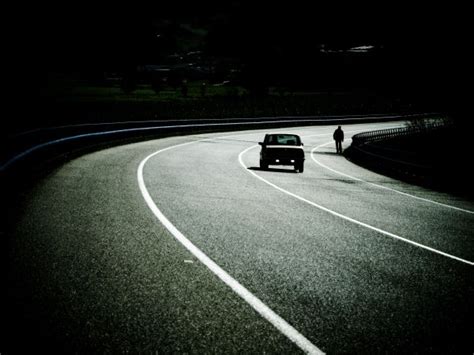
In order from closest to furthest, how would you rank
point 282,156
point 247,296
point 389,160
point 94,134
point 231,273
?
point 247,296
point 231,273
point 282,156
point 389,160
point 94,134

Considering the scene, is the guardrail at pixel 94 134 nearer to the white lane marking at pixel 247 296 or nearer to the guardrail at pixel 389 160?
the white lane marking at pixel 247 296

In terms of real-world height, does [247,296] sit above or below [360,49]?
below

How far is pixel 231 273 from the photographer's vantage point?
7289mm

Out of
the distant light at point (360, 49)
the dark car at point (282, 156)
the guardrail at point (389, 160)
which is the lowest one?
the guardrail at point (389, 160)

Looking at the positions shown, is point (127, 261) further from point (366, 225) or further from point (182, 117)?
point (182, 117)

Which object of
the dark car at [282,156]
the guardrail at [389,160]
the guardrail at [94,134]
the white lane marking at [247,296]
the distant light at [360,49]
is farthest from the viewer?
the distant light at [360,49]

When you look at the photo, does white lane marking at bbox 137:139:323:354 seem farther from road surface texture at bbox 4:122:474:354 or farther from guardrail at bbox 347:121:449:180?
guardrail at bbox 347:121:449:180

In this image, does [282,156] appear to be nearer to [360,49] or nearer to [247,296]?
[247,296]

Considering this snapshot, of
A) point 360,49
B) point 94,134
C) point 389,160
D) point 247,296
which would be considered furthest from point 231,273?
point 360,49

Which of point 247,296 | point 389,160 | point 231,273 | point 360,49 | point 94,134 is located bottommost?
point 389,160

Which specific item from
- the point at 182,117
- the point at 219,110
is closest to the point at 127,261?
the point at 182,117

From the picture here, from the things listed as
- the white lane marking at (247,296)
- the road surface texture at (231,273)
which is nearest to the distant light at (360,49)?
the road surface texture at (231,273)

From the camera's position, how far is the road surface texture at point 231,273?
5.09 m

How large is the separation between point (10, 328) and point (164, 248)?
11.8 feet
